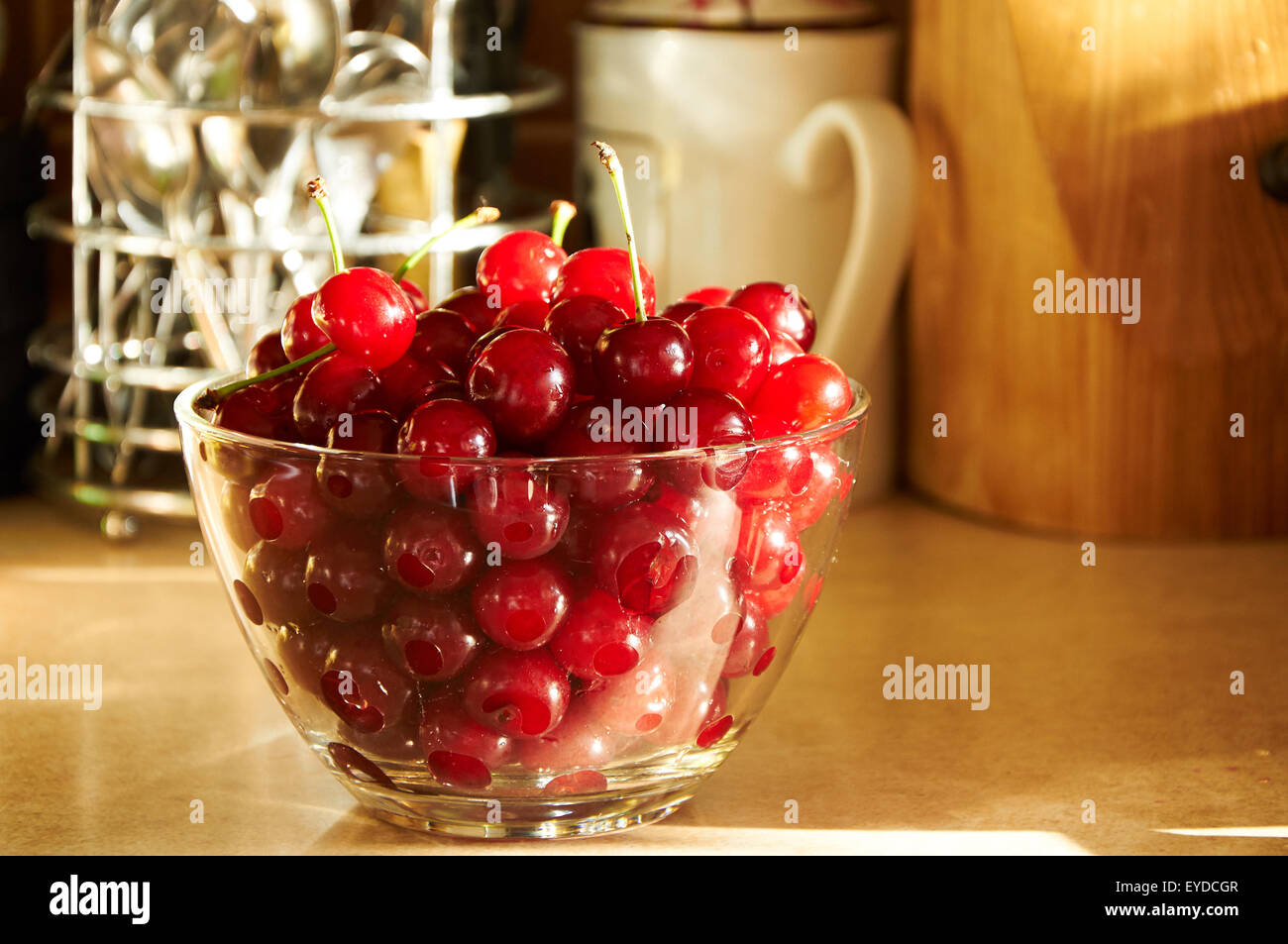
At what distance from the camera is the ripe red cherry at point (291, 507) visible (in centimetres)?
49

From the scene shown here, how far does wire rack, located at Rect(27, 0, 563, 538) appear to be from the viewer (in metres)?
0.85

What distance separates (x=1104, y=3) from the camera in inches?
33.7

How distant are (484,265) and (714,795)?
0.23m

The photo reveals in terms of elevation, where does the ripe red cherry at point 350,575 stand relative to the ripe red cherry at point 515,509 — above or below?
below

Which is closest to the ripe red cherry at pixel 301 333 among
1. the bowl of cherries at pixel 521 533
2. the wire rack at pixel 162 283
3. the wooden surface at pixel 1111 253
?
the bowl of cherries at pixel 521 533

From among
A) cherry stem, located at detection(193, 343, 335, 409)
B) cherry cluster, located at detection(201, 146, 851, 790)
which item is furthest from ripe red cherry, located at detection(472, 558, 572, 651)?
cherry stem, located at detection(193, 343, 335, 409)

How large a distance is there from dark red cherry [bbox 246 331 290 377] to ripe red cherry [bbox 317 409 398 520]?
0.08 metres

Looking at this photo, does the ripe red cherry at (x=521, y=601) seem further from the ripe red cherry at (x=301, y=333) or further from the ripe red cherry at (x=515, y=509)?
the ripe red cherry at (x=301, y=333)

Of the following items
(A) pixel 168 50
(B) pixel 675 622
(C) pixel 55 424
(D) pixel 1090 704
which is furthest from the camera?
(C) pixel 55 424

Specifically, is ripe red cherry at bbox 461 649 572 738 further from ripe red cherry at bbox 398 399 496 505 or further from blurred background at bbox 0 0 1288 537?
blurred background at bbox 0 0 1288 537

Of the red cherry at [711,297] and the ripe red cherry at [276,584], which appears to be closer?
the ripe red cherry at [276,584]

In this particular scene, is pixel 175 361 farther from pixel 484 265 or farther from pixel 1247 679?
pixel 1247 679

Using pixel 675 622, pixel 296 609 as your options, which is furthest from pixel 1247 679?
pixel 296 609

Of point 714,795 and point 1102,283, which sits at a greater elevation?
point 1102,283
